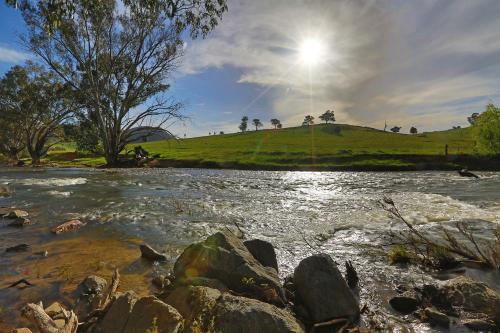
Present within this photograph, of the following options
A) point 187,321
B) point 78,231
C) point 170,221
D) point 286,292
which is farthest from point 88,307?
point 170,221

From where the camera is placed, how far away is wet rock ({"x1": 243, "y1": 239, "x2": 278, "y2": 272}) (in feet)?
22.0

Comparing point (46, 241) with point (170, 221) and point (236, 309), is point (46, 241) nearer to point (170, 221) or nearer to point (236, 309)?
point (170, 221)

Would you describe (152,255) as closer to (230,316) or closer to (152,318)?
(152,318)

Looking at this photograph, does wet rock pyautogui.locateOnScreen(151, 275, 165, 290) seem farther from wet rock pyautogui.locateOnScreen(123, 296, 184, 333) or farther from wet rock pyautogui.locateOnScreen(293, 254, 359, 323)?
wet rock pyautogui.locateOnScreen(293, 254, 359, 323)

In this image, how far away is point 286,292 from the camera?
5.78m

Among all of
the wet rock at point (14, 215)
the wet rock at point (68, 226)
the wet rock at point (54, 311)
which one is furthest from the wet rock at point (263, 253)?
the wet rock at point (14, 215)

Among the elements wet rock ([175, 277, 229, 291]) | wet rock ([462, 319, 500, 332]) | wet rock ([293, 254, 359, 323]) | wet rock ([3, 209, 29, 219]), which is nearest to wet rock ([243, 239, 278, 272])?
wet rock ([293, 254, 359, 323])

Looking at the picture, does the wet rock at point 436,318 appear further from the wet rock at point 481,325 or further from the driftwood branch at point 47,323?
the driftwood branch at point 47,323

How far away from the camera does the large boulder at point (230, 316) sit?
13.2 feet

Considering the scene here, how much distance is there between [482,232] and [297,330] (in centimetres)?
901

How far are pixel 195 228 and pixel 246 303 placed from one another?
669 centimetres

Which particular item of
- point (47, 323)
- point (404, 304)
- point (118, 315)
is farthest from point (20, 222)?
point (404, 304)

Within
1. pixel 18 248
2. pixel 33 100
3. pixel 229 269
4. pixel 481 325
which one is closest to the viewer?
pixel 481 325

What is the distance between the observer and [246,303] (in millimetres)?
4340
